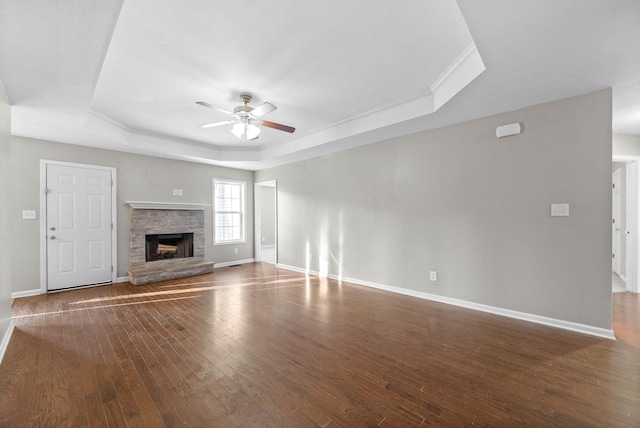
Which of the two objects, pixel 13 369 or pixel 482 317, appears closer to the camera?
pixel 13 369

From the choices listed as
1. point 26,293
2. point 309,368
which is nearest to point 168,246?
point 26,293

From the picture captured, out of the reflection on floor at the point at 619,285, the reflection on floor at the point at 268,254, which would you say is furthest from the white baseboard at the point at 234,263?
the reflection on floor at the point at 619,285

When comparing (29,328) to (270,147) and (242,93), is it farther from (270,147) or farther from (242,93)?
(270,147)

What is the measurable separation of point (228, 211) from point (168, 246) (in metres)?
1.68

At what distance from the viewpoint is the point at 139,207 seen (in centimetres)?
536

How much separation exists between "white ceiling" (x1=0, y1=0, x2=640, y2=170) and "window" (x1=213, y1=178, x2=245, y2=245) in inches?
113

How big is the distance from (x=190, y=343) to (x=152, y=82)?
288 cm

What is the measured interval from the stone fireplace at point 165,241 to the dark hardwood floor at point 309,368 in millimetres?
1610

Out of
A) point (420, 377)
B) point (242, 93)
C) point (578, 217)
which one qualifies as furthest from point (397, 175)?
point (420, 377)

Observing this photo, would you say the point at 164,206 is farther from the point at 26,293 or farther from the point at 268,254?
the point at 268,254

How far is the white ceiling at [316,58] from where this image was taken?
1.93 meters

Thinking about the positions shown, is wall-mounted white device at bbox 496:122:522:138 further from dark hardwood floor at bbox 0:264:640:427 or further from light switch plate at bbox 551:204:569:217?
dark hardwood floor at bbox 0:264:640:427

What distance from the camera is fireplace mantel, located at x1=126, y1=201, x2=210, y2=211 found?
17.6ft

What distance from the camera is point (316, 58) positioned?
2664mm
